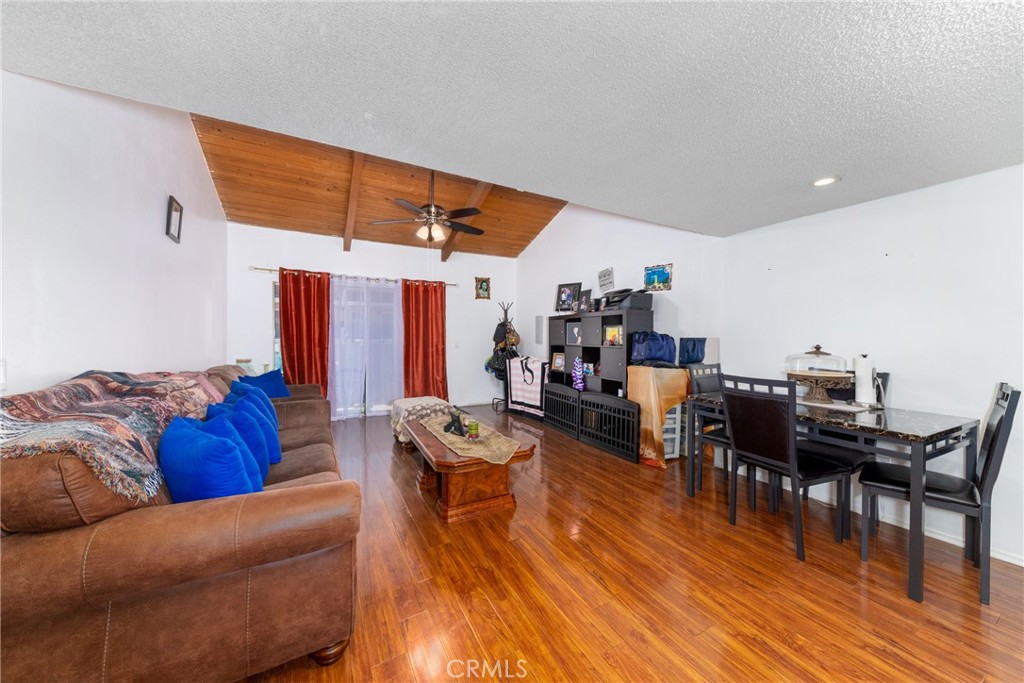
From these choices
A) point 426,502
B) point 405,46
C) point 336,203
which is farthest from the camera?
point 336,203

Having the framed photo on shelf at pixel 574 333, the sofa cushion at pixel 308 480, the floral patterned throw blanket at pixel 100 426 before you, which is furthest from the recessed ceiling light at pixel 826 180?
the floral patterned throw blanket at pixel 100 426

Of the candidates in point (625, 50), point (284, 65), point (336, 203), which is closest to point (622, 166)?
point (625, 50)

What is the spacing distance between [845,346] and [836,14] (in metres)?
2.34

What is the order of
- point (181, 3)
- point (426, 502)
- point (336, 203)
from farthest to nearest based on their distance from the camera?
point (336, 203)
point (426, 502)
point (181, 3)

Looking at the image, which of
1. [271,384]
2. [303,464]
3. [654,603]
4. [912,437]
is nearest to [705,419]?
[912,437]

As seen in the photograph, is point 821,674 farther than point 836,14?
Yes

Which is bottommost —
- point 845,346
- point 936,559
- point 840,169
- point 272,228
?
point 936,559

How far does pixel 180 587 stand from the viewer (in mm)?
1049

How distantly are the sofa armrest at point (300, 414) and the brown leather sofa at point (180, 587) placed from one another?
1.97 metres

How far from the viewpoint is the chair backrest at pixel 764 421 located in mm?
1943

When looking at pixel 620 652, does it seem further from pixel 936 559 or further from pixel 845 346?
pixel 845 346

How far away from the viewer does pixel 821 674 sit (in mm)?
1274

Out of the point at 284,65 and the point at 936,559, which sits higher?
the point at 284,65

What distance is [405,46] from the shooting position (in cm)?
121
